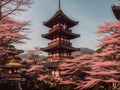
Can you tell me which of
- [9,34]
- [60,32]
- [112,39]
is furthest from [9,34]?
[60,32]

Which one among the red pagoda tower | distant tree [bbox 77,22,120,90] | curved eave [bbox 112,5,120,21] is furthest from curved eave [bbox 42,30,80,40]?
distant tree [bbox 77,22,120,90]

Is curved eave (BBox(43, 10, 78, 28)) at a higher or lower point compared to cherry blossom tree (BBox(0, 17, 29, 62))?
higher

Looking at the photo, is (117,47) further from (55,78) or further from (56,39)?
(56,39)

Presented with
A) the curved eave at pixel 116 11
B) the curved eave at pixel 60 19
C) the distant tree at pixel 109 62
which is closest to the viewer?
the distant tree at pixel 109 62

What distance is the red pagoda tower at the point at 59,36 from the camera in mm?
44844

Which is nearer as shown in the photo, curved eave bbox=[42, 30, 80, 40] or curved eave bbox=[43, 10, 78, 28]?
curved eave bbox=[42, 30, 80, 40]

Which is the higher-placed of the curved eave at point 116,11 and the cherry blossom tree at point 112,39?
the curved eave at point 116,11

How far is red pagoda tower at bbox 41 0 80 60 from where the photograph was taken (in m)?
44.8

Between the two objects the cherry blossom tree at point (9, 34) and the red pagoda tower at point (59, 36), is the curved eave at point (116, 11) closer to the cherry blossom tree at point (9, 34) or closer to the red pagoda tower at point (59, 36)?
the cherry blossom tree at point (9, 34)

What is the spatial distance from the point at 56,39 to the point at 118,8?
2591 cm

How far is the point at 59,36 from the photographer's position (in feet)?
151

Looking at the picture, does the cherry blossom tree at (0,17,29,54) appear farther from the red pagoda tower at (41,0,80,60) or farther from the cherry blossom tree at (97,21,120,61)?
the red pagoda tower at (41,0,80,60)

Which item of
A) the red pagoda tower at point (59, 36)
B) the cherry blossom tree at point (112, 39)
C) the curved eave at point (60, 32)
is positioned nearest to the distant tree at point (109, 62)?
the cherry blossom tree at point (112, 39)

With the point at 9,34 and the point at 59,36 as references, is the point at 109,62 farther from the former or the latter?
the point at 59,36
